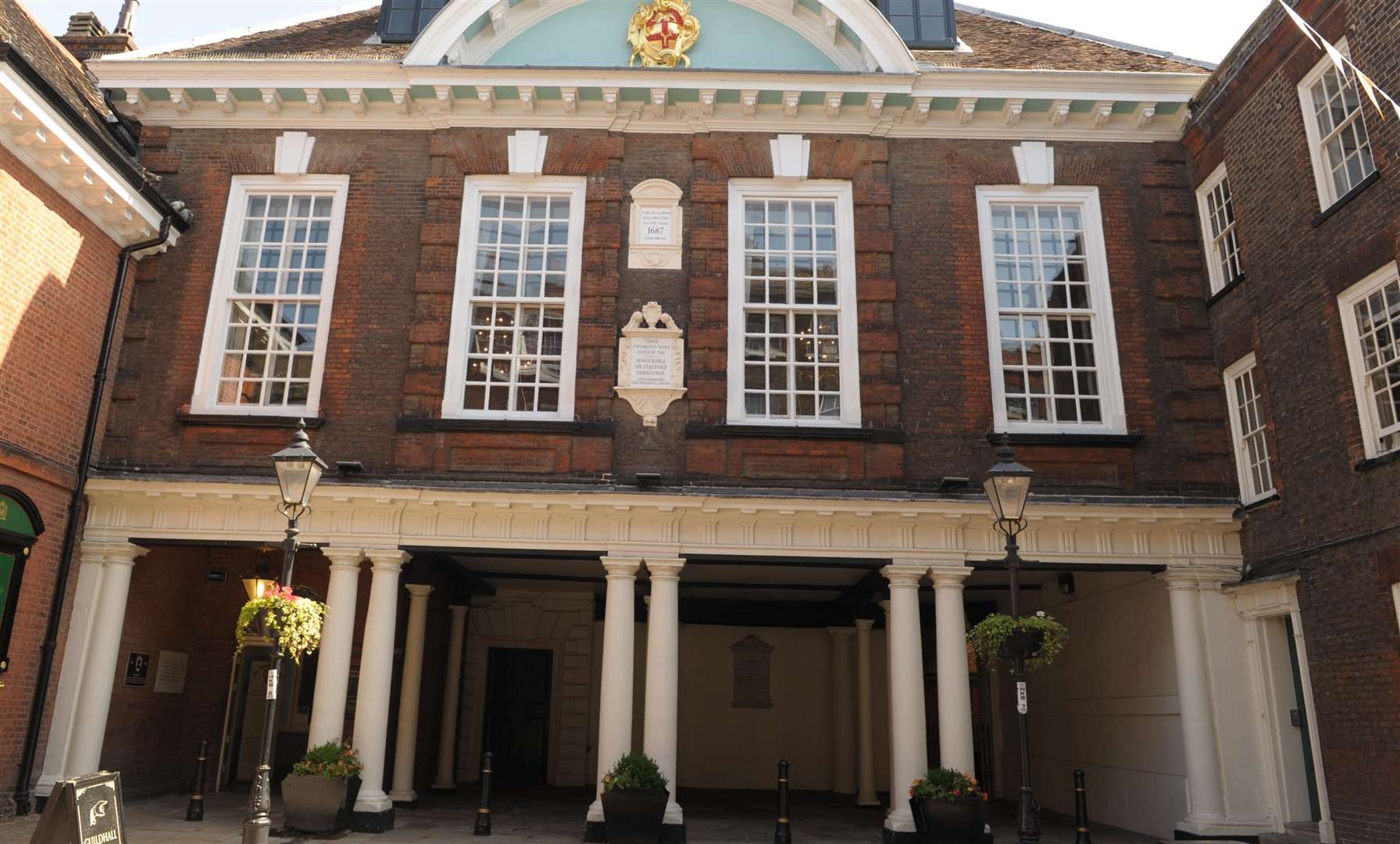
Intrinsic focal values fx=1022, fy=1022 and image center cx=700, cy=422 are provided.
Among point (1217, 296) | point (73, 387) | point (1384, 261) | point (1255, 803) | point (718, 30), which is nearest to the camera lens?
point (1384, 261)

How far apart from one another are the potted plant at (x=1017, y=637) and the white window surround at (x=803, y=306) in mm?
3923

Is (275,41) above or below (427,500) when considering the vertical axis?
above

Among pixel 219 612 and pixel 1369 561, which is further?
pixel 219 612

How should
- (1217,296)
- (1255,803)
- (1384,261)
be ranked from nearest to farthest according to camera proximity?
(1384,261), (1255,803), (1217,296)

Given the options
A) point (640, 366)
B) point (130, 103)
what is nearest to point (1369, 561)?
point (640, 366)

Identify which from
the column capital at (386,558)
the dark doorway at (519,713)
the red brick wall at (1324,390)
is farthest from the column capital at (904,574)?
the dark doorway at (519,713)

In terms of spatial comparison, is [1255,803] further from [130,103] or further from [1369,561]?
[130,103]

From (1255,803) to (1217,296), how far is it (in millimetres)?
6238

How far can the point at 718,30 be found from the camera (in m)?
15.0

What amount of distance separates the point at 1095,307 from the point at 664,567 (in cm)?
674

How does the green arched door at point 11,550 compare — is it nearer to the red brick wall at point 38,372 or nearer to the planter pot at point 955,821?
the red brick wall at point 38,372

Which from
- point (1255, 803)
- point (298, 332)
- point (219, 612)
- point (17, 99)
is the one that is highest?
point (17, 99)

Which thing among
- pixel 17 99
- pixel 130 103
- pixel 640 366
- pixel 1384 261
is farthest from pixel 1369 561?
pixel 130 103

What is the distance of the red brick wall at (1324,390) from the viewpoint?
10109 mm
